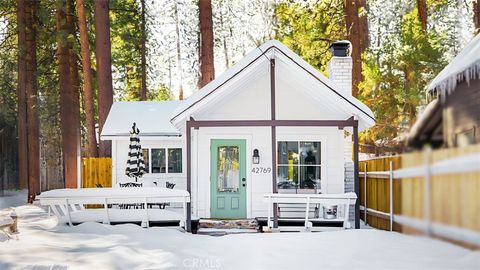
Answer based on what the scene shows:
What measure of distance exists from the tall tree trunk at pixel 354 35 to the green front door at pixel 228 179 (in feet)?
13.3

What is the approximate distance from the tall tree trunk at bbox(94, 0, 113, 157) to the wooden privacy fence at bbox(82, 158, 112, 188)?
3.58ft

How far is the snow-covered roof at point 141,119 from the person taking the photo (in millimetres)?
10102

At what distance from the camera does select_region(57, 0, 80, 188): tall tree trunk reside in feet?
41.5

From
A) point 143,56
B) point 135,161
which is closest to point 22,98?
point 143,56

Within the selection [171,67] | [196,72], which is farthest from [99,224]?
[171,67]

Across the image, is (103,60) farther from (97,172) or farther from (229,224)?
(229,224)

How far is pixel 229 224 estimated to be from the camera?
7.36 metres

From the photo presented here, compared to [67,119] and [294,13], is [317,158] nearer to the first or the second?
[294,13]

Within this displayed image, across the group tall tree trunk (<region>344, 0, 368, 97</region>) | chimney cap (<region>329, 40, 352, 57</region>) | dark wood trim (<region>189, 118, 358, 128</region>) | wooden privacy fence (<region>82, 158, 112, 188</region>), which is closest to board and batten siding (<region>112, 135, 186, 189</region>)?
wooden privacy fence (<region>82, 158, 112, 188</region>)

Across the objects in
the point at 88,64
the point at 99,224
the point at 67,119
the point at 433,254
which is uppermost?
the point at 88,64

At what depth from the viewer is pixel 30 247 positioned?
4.28m

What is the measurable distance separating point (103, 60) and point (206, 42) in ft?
8.09

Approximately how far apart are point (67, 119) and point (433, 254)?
45.5 ft

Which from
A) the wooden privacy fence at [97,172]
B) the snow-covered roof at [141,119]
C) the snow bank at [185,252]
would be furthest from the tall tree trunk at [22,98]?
the snow bank at [185,252]
